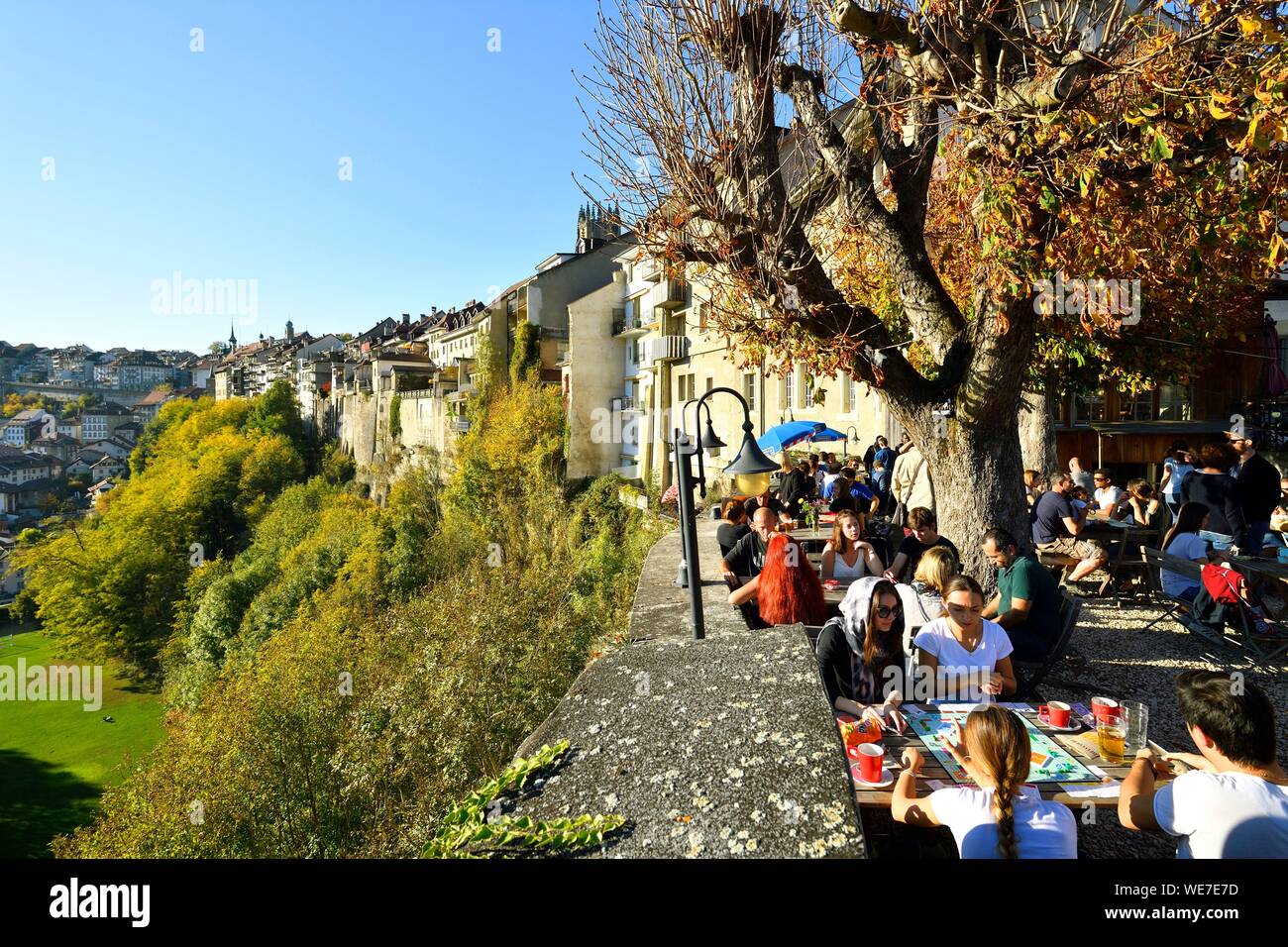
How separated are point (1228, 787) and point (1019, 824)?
79 centimetres

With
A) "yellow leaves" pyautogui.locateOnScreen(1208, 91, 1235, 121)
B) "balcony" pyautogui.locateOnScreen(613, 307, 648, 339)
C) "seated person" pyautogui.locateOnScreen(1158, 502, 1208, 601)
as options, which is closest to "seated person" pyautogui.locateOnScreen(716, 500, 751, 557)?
"seated person" pyautogui.locateOnScreen(1158, 502, 1208, 601)

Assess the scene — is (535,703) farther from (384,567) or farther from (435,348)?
(435,348)

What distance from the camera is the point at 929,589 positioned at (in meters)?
5.94

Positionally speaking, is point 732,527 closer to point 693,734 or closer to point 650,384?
point 693,734

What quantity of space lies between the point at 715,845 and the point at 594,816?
1.34 feet

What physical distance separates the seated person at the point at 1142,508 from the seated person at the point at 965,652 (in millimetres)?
7365

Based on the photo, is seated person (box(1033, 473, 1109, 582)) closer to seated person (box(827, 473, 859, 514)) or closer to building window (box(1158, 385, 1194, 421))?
seated person (box(827, 473, 859, 514))

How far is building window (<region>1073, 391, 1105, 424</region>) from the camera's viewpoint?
2392cm

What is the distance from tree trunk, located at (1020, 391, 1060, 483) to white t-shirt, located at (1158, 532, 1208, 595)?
501 cm

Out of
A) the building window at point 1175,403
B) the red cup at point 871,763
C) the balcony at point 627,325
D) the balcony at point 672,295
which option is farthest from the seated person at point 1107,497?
the balcony at point 627,325

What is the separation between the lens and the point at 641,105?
8078 mm

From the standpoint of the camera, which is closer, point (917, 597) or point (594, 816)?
point (594, 816)

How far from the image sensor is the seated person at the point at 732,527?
8.95 meters
